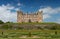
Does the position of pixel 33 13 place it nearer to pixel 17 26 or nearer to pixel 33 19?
pixel 33 19

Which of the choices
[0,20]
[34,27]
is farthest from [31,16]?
[34,27]

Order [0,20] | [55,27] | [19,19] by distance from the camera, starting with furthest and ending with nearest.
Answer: [19,19] → [0,20] → [55,27]

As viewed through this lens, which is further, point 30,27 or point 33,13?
point 33,13

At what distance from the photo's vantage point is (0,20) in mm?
52406

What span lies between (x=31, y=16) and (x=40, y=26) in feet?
86.8

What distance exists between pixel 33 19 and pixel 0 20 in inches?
872

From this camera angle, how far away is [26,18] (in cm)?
7325

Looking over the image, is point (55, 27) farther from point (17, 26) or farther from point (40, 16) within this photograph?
point (40, 16)

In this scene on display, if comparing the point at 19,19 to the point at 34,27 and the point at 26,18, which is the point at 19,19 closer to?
the point at 26,18

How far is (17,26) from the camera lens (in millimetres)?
46344

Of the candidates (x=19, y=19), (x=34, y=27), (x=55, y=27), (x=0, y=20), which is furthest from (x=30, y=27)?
(x=19, y=19)

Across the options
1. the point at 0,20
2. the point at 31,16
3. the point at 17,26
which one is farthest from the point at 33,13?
the point at 17,26

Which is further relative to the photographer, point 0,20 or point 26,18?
point 26,18

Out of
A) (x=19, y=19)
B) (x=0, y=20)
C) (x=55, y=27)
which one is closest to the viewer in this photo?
(x=55, y=27)
